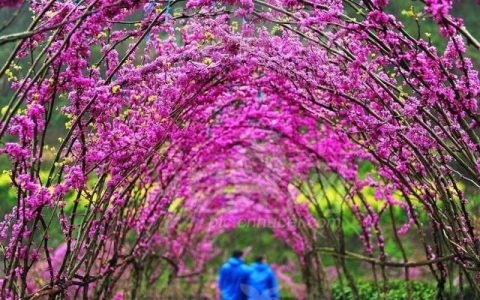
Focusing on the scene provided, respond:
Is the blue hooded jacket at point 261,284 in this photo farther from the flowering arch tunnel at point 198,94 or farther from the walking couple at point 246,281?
the flowering arch tunnel at point 198,94

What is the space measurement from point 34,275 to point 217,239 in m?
9.99

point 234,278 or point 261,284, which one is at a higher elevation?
point 234,278

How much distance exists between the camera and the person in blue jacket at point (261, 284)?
10398 millimetres

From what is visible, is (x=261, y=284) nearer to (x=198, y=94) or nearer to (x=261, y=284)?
(x=261, y=284)

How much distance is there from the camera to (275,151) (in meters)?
10.8

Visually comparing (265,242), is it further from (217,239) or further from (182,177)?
(182,177)

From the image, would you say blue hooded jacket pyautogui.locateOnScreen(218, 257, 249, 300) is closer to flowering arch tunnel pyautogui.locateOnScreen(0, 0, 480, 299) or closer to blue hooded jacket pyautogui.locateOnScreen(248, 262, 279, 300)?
blue hooded jacket pyautogui.locateOnScreen(248, 262, 279, 300)

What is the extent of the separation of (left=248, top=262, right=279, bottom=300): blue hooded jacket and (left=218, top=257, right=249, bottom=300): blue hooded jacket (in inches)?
4.7

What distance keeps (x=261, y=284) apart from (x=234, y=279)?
1.36 feet

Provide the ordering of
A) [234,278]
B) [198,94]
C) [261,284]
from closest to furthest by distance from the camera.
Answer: [198,94] → [261,284] → [234,278]

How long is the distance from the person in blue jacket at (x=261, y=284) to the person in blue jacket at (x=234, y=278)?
12 cm

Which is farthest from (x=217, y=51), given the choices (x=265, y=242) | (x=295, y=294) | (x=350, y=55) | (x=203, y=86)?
(x=265, y=242)

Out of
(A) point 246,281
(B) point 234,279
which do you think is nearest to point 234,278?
(B) point 234,279

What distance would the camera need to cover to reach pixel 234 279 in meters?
10.6
